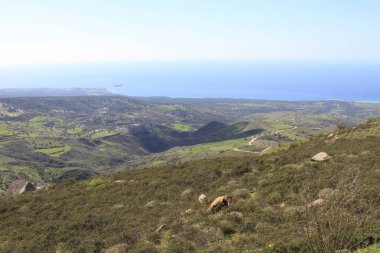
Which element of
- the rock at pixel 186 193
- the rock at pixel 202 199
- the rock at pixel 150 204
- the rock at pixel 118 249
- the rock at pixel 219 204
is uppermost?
the rock at pixel 219 204

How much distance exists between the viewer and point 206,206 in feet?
70.3

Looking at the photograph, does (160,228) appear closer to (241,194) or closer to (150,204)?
(150,204)

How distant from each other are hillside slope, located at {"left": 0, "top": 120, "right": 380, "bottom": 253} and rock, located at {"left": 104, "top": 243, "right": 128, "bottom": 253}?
0.31 m

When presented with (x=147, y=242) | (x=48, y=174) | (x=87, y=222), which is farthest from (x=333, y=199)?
(x=48, y=174)

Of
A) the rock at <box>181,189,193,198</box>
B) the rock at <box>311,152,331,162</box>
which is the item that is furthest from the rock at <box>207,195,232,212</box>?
the rock at <box>311,152,331,162</box>

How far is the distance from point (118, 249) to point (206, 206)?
695 centimetres

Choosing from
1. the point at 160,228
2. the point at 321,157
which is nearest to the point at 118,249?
the point at 160,228

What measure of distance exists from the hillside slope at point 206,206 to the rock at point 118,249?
307 millimetres

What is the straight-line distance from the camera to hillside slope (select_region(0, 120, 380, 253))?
1325 cm

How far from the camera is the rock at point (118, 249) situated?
16361mm

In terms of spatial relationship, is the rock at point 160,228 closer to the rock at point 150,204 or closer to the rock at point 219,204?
the rock at point 219,204

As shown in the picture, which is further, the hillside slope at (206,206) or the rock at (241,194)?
the rock at (241,194)

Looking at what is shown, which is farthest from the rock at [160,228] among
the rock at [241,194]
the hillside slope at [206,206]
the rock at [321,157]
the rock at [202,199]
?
the rock at [321,157]

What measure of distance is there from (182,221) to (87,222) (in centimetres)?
704
